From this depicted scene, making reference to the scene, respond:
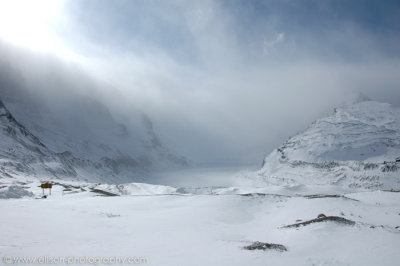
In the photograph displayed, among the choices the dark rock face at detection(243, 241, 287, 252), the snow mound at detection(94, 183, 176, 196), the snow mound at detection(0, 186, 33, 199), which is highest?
the snow mound at detection(94, 183, 176, 196)

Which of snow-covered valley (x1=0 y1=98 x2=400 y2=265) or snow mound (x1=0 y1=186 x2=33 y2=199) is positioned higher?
snow mound (x1=0 y1=186 x2=33 y2=199)

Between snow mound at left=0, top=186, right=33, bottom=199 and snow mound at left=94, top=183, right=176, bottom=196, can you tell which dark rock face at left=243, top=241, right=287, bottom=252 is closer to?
snow mound at left=0, top=186, right=33, bottom=199

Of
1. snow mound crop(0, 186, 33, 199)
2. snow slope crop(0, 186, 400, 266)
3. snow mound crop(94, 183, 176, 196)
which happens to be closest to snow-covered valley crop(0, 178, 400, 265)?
snow slope crop(0, 186, 400, 266)

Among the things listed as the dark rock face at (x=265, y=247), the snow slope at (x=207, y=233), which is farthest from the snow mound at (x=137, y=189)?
the dark rock face at (x=265, y=247)

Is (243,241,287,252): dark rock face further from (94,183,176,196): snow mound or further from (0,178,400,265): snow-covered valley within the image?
(94,183,176,196): snow mound

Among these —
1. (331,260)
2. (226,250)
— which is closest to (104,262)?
(226,250)

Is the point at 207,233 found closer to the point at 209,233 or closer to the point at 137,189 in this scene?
the point at 209,233

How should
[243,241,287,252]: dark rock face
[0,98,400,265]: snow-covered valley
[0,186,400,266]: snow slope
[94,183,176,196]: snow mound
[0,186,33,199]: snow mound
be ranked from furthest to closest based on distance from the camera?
[94,183,176,196]: snow mound, [0,186,33,199]: snow mound, [243,241,287,252]: dark rock face, [0,186,400,266]: snow slope, [0,98,400,265]: snow-covered valley

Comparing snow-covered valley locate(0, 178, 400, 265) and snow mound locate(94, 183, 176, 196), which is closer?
snow-covered valley locate(0, 178, 400, 265)

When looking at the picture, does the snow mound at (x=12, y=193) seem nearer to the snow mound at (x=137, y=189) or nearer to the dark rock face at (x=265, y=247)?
the snow mound at (x=137, y=189)

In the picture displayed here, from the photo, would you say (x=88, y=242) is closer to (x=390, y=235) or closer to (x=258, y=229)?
(x=258, y=229)

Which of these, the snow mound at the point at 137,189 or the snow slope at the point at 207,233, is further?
the snow mound at the point at 137,189

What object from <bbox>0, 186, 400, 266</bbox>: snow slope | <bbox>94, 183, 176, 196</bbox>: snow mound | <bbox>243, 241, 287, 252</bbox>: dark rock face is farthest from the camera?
<bbox>94, 183, 176, 196</bbox>: snow mound

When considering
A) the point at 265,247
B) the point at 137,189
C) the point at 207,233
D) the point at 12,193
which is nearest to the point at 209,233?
the point at 207,233
